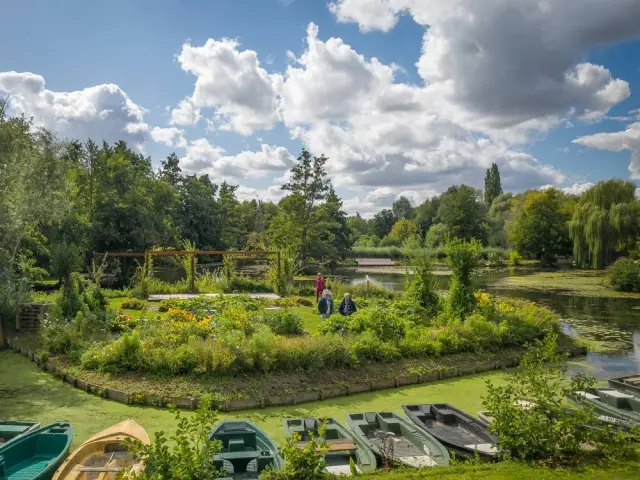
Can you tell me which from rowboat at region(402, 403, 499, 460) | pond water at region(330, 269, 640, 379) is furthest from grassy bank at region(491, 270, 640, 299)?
rowboat at region(402, 403, 499, 460)

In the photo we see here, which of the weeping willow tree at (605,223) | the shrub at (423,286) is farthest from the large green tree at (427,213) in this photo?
the shrub at (423,286)

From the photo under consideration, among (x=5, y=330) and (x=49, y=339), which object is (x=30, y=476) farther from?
(x=5, y=330)

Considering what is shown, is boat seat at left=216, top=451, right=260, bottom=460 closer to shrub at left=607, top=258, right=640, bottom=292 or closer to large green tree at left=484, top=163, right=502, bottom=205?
shrub at left=607, top=258, right=640, bottom=292

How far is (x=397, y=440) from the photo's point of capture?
732 cm

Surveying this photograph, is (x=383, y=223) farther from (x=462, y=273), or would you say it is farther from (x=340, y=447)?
(x=340, y=447)

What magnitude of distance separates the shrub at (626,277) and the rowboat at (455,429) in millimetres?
27152

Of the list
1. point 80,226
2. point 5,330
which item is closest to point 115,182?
point 80,226

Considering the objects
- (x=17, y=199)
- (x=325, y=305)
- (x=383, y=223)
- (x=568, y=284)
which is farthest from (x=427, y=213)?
(x=17, y=199)

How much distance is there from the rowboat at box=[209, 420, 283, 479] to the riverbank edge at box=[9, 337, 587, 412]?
5.01 ft

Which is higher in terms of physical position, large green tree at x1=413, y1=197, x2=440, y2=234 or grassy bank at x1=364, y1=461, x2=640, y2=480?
large green tree at x1=413, y1=197, x2=440, y2=234

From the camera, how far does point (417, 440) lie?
7156 mm

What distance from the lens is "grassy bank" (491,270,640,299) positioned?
28938 mm

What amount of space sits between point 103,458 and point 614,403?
856cm

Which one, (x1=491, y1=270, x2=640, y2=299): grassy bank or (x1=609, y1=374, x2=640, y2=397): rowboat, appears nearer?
(x1=609, y1=374, x2=640, y2=397): rowboat
